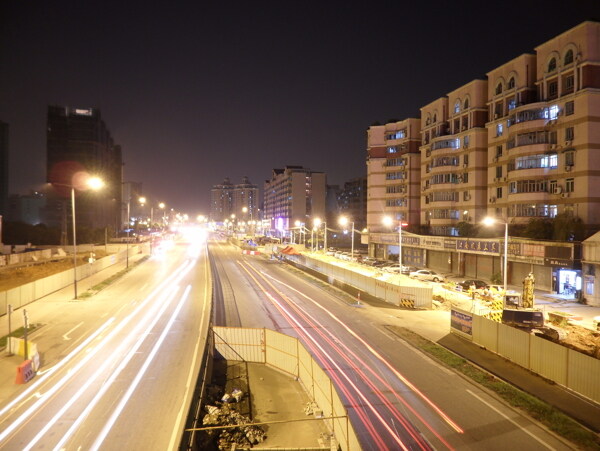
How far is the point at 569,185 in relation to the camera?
126 ft

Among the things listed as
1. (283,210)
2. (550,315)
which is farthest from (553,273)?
(283,210)

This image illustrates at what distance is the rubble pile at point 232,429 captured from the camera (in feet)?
41.0

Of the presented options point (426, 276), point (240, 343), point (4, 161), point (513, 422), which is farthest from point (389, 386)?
point (4, 161)

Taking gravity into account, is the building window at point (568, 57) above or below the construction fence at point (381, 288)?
above

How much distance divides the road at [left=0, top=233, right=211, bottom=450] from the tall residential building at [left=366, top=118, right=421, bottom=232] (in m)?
45.7

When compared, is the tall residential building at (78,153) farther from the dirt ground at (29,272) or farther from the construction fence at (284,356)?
the construction fence at (284,356)

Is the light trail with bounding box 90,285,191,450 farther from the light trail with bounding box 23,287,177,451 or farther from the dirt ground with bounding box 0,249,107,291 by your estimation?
the dirt ground with bounding box 0,249,107,291

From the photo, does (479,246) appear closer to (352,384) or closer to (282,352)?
(282,352)

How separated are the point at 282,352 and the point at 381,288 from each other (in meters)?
17.1

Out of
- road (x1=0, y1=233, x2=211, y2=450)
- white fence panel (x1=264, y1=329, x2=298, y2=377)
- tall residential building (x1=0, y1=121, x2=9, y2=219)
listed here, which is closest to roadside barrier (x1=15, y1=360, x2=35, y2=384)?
road (x1=0, y1=233, x2=211, y2=450)

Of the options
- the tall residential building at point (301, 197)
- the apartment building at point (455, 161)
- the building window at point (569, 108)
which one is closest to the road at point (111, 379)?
the building window at point (569, 108)

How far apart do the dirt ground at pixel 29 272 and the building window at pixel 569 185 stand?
52.0 metres

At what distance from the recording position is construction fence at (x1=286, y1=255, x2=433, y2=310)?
3059 centimetres

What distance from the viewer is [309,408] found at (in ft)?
48.6
